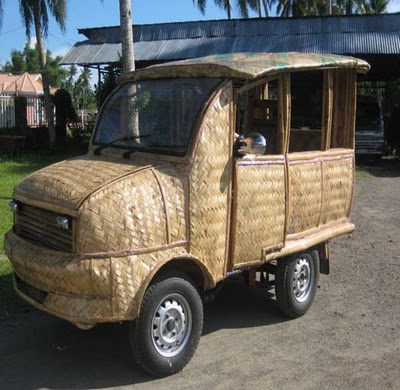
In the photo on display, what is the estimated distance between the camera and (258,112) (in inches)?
249

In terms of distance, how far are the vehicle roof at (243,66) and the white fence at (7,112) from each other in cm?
1693

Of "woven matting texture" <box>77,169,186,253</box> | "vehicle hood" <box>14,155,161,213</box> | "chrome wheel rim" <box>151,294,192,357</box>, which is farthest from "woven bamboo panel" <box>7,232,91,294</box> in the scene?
"chrome wheel rim" <box>151,294,192,357</box>

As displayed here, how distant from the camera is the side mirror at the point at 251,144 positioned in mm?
4477

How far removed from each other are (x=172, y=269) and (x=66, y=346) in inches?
49.6

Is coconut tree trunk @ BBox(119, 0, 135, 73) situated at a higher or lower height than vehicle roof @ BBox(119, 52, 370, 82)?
higher

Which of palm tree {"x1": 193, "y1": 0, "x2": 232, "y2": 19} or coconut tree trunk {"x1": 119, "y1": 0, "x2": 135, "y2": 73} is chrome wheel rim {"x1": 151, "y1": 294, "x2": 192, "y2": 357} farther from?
palm tree {"x1": 193, "y1": 0, "x2": 232, "y2": 19}

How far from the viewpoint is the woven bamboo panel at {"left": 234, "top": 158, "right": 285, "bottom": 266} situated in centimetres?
457

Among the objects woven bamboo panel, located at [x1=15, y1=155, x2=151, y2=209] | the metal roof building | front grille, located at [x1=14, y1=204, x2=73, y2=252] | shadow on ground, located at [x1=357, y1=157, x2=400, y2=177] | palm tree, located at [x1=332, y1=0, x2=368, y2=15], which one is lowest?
shadow on ground, located at [x1=357, y1=157, x2=400, y2=177]

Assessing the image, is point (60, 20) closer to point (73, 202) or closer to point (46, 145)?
point (46, 145)

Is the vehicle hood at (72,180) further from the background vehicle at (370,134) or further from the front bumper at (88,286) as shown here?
the background vehicle at (370,134)

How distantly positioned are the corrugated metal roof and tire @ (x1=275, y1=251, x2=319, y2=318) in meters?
14.2

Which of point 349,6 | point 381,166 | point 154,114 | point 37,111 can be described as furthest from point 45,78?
point 349,6

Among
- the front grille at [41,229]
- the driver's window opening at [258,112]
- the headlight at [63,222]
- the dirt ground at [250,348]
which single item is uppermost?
the driver's window opening at [258,112]

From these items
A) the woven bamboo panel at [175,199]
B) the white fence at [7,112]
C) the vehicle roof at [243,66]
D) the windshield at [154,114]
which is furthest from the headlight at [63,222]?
the white fence at [7,112]
